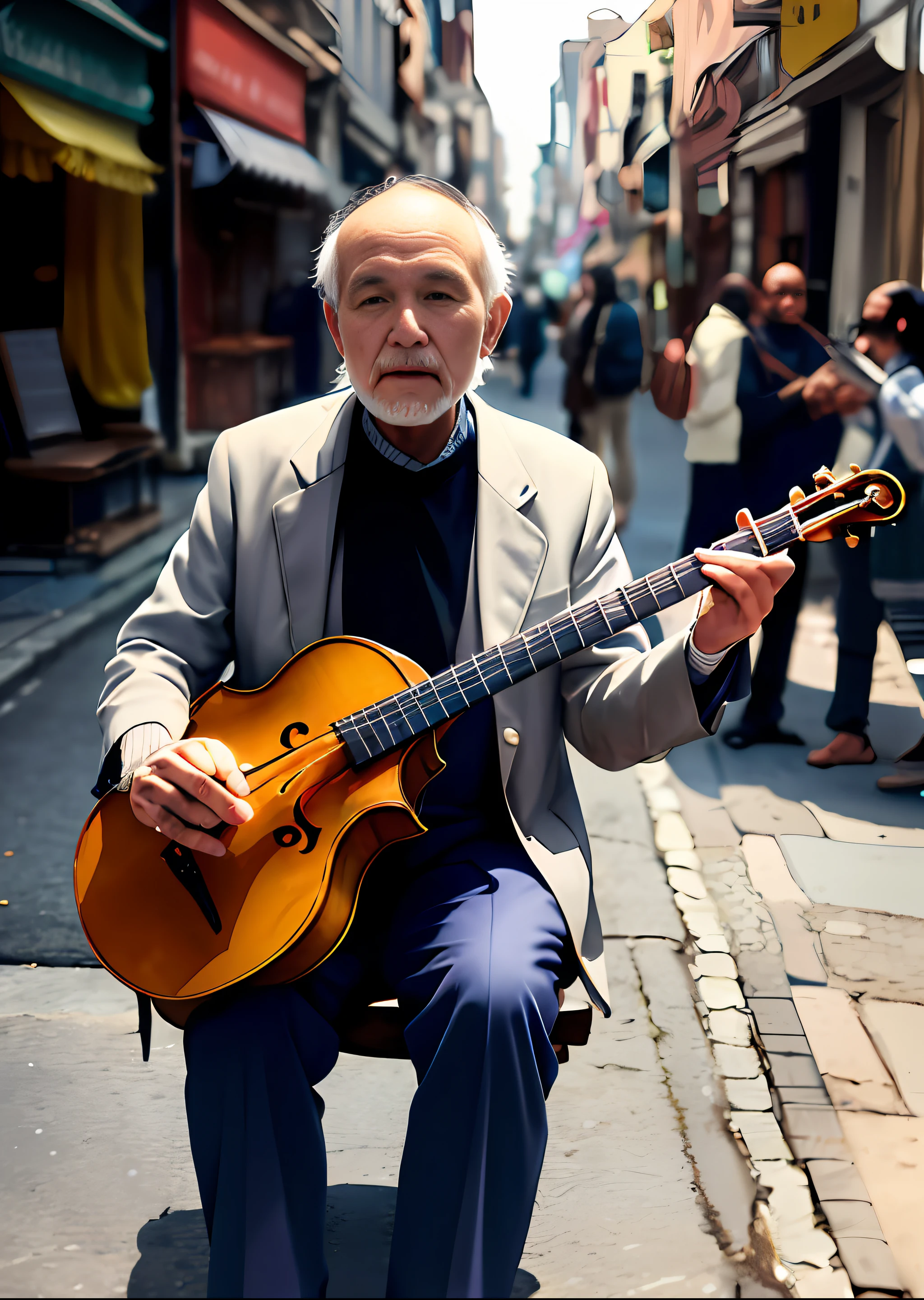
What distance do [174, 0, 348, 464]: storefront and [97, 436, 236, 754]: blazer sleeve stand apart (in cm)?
336

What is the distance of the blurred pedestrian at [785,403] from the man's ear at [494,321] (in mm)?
2628

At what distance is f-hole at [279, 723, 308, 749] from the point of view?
182 centimetres

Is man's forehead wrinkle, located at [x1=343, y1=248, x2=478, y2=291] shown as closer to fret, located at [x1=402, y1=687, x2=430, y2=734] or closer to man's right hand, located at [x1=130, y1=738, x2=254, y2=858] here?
fret, located at [x1=402, y1=687, x2=430, y2=734]

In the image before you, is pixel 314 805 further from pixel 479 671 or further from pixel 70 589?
pixel 70 589

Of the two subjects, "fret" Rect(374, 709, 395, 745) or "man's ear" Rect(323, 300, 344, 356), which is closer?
"fret" Rect(374, 709, 395, 745)

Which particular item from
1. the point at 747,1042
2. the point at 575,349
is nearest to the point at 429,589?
the point at 747,1042

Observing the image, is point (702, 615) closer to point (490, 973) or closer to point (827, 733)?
point (490, 973)

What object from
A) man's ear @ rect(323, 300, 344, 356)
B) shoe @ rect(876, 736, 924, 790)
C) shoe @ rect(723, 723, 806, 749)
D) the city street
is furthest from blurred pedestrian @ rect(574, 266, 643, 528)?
man's ear @ rect(323, 300, 344, 356)

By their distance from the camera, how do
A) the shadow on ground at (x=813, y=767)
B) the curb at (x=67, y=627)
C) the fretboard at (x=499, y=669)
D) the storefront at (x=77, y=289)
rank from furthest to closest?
1. the storefront at (x=77, y=289)
2. the curb at (x=67, y=627)
3. the shadow on ground at (x=813, y=767)
4. the fretboard at (x=499, y=669)

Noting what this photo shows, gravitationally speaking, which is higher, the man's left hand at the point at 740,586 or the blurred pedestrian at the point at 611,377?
the blurred pedestrian at the point at 611,377

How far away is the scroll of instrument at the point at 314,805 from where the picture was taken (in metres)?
1.70

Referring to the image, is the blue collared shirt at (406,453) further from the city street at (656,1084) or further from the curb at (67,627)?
the curb at (67,627)

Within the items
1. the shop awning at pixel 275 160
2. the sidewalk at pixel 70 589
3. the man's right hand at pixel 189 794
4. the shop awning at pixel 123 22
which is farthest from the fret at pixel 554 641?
the shop awning at pixel 123 22

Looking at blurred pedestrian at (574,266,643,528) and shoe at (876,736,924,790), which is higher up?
blurred pedestrian at (574,266,643,528)
